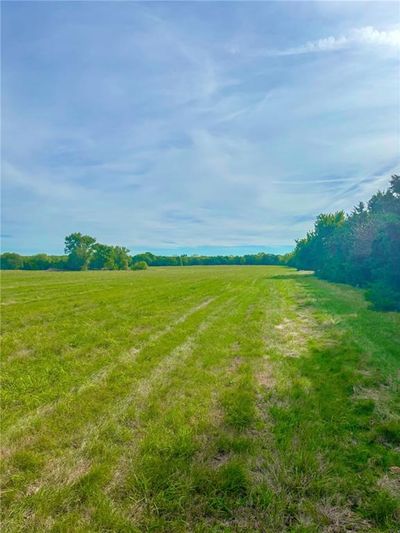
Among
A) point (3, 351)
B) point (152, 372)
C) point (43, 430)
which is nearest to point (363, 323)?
point (152, 372)

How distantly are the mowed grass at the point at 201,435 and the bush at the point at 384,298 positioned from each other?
6564 mm

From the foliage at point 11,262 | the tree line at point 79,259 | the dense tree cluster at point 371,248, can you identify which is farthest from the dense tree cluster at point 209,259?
the dense tree cluster at point 371,248

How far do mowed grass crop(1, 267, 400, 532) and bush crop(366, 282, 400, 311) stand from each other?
656 cm

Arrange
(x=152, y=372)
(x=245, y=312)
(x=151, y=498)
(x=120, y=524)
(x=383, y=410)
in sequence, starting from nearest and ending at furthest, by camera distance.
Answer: (x=120, y=524), (x=151, y=498), (x=383, y=410), (x=152, y=372), (x=245, y=312)

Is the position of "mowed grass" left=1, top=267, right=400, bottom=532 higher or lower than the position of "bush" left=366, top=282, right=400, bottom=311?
lower

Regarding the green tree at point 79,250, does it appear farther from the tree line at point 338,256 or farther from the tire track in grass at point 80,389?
the tire track in grass at point 80,389

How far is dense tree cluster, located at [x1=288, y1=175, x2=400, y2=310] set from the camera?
54.1ft

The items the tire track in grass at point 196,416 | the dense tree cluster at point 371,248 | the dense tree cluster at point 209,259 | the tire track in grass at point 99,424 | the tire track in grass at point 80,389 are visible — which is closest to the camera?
the tire track in grass at point 196,416

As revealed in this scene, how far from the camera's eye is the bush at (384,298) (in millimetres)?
13656

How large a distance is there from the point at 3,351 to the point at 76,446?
17.6 ft

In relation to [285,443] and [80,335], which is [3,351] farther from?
[285,443]

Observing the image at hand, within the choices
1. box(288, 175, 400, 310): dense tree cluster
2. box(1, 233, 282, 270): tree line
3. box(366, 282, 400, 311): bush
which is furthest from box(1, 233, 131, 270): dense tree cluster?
box(366, 282, 400, 311): bush

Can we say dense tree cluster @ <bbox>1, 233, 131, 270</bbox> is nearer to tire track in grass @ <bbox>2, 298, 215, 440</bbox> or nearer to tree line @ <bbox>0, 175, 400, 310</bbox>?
tree line @ <bbox>0, 175, 400, 310</bbox>

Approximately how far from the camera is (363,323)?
35.0 ft
